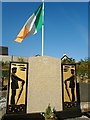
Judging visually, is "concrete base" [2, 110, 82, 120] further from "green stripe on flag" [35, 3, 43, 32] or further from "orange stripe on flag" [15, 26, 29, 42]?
"green stripe on flag" [35, 3, 43, 32]

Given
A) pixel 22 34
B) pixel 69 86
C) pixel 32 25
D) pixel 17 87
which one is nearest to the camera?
pixel 17 87

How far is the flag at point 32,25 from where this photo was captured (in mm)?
9516

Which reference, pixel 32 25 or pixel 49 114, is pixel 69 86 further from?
pixel 32 25

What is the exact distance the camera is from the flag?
952cm

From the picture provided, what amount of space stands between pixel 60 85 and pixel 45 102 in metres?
0.87

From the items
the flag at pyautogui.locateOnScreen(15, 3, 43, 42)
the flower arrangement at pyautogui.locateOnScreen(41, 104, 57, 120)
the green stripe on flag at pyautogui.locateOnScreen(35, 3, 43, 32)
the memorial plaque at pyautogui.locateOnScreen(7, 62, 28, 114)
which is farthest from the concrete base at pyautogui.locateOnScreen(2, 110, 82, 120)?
the green stripe on flag at pyautogui.locateOnScreen(35, 3, 43, 32)

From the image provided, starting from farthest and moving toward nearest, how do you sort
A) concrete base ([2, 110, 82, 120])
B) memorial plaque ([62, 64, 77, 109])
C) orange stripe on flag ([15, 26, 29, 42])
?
orange stripe on flag ([15, 26, 29, 42]) → memorial plaque ([62, 64, 77, 109]) → concrete base ([2, 110, 82, 120])

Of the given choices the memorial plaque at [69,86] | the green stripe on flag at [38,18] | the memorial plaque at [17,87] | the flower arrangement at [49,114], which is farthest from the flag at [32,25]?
the flower arrangement at [49,114]

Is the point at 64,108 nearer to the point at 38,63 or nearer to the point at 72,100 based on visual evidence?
the point at 72,100

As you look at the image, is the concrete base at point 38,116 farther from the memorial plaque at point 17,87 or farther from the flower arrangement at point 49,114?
the memorial plaque at point 17,87

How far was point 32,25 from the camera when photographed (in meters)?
9.65

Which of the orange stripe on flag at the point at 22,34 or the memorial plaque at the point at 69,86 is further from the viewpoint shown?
the orange stripe on flag at the point at 22,34

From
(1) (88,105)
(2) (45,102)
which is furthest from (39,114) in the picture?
(1) (88,105)

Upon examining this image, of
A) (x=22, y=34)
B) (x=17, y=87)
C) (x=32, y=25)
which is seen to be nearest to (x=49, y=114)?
(x=17, y=87)
